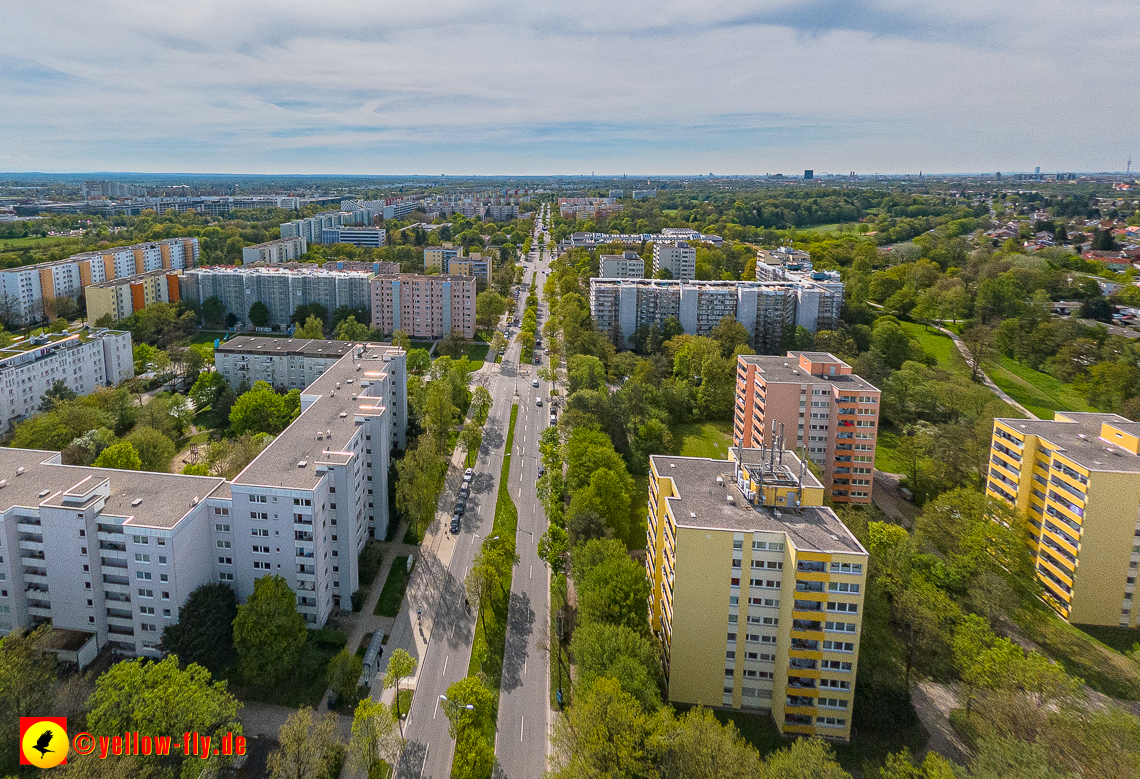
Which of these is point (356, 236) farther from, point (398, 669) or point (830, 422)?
point (398, 669)

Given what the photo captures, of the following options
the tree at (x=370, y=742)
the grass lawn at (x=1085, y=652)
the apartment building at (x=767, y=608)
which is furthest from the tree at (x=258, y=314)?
the grass lawn at (x=1085, y=652)

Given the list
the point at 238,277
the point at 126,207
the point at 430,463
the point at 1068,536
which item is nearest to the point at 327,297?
the point at 238,277

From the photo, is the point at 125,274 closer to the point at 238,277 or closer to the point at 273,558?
the point at 238,277

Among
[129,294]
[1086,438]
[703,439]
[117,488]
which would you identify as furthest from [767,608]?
[129,294]

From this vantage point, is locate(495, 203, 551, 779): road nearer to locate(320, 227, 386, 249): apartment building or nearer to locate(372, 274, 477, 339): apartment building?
locate(372, 274, 477, 339): apartment building

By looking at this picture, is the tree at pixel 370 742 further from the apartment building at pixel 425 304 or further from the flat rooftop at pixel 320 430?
the apartment building at pixel 425 304
